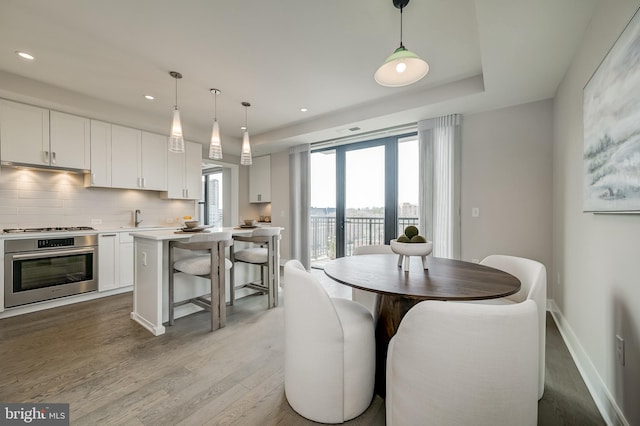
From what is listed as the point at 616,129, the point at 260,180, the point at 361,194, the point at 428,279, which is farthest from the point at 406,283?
the point at 260,180

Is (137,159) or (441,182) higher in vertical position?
(137,159)

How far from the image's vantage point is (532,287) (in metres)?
1.32

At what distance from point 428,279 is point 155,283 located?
2.37m

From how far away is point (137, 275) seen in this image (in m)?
2.65

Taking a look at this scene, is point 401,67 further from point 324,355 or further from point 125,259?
A: point 125,259

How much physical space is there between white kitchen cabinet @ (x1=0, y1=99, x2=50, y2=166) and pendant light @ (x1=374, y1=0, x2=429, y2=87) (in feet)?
13.0

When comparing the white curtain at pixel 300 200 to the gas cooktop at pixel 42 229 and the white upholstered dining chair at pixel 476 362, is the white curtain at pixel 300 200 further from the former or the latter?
the white upholstered dining chair at pixel 476 362

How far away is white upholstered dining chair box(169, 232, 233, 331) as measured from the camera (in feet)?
7.98

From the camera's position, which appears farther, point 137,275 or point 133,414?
point 137,275

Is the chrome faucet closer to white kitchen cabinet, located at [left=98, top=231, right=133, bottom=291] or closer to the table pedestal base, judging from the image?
white kitchen cabinet, located at [left=98, top=231, right=133, bottom=291]

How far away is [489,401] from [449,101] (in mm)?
3002

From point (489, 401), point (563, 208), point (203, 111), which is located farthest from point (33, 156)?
point (563, 208)

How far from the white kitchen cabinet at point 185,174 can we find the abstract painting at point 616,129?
16.5ft

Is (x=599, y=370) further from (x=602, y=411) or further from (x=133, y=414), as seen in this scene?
(x=133, y=414)
